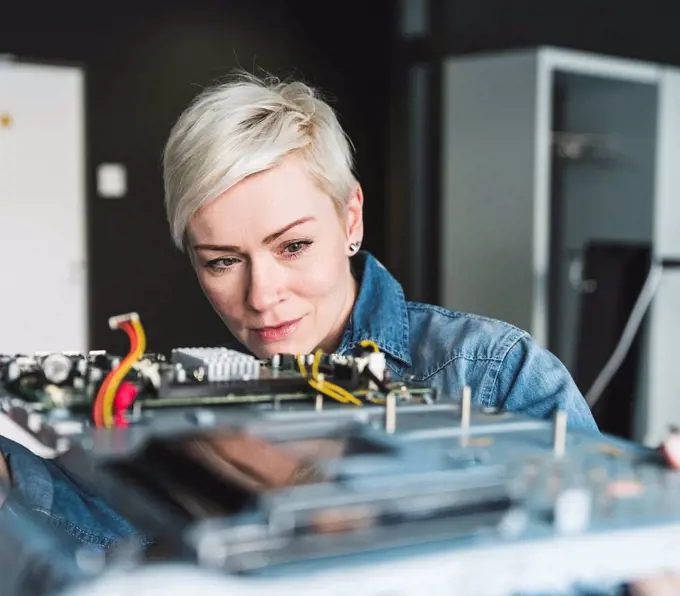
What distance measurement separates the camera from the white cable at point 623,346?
3.26m

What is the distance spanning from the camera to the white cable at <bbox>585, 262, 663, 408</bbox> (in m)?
3.26

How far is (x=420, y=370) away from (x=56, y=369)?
567 millimetres

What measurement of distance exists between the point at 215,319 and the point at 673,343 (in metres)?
1.96

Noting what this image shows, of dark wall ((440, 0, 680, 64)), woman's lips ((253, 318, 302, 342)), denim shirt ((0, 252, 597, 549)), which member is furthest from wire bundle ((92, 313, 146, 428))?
dark wall ((440, 0, 680, 64))

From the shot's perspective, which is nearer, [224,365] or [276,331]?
[224,365]

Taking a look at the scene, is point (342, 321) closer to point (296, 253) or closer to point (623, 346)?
point (296, 253)

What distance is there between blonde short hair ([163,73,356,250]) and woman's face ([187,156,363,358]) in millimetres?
17

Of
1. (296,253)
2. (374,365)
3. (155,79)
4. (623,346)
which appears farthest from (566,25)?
(374,365)

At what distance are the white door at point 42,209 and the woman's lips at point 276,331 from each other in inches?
115

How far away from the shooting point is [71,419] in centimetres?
63

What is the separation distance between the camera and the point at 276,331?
120cm

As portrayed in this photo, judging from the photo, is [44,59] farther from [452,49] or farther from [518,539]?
[518,539]

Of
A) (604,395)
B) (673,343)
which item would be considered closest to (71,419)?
(604,395)

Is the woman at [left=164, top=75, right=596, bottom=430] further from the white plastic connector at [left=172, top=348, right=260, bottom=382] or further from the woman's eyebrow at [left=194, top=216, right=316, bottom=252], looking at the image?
the white plastic connector at [left=172, top=348, right=260, bottom=382]
